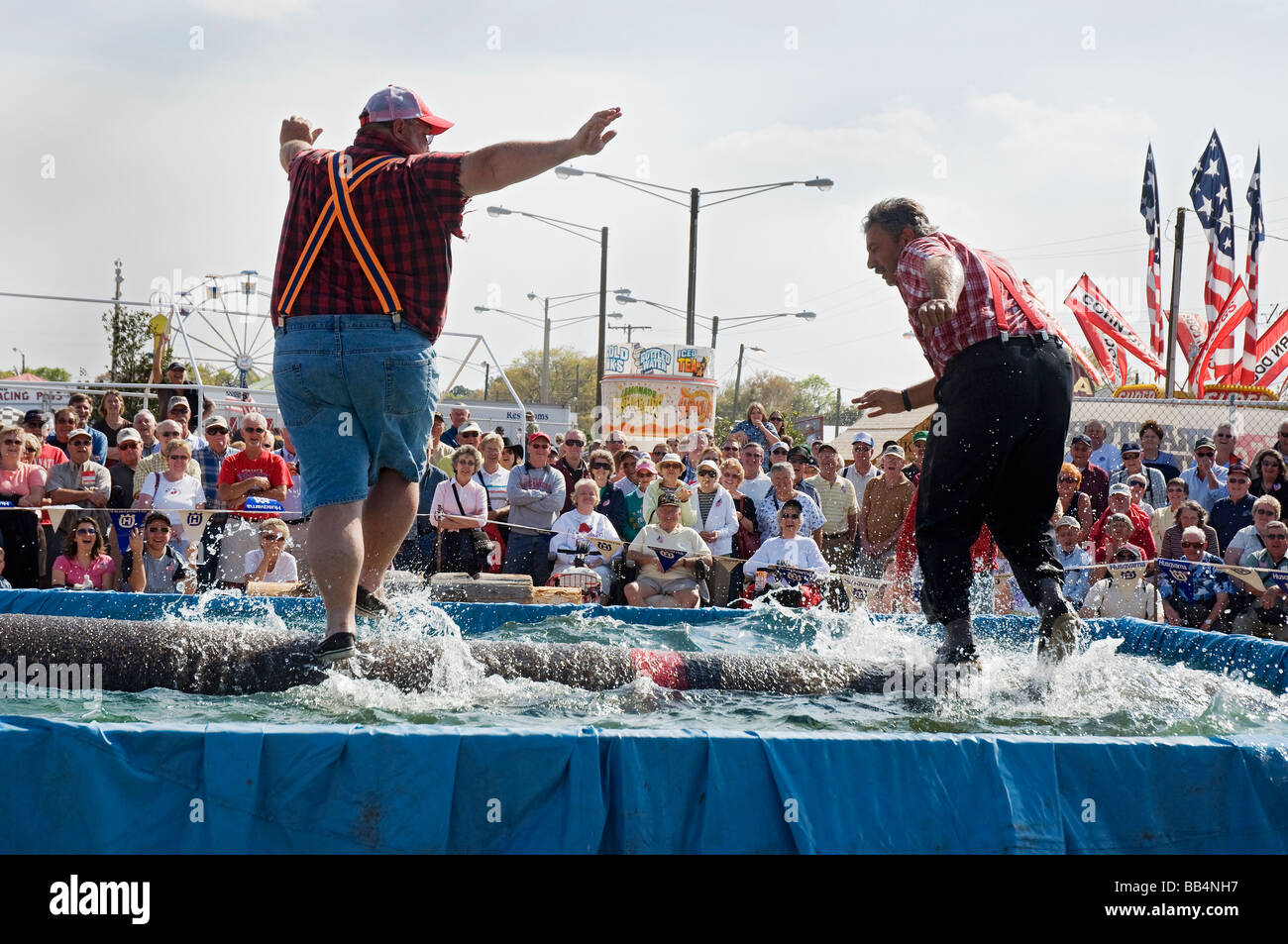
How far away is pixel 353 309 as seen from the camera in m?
3.99

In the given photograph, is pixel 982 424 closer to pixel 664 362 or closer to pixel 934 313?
pixel 934 313

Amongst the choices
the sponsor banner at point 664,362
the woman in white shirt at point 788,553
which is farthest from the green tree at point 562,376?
the woman in white shirt at point 788,553

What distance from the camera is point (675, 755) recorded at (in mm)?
2842

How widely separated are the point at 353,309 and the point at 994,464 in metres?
2.26

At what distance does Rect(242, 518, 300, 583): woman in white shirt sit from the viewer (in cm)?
844

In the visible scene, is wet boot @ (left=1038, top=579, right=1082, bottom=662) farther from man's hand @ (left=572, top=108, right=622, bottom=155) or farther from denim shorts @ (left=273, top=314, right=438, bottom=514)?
denim shorts @ (left=273, top=314, right=438, bottom=514)

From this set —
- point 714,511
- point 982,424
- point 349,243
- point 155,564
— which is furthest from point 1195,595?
point 155,564

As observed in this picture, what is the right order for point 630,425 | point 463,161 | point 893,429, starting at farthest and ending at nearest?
point 893,429 < point 630,425 < point 463,161

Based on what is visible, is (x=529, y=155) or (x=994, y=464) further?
(x=994, y=464)

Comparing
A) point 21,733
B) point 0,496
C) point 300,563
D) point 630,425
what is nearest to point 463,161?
point 21,733

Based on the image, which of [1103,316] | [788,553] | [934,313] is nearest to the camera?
[934,313]

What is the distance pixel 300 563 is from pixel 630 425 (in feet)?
39.0

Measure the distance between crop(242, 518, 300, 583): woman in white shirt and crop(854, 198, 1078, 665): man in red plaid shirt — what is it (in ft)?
17.7
